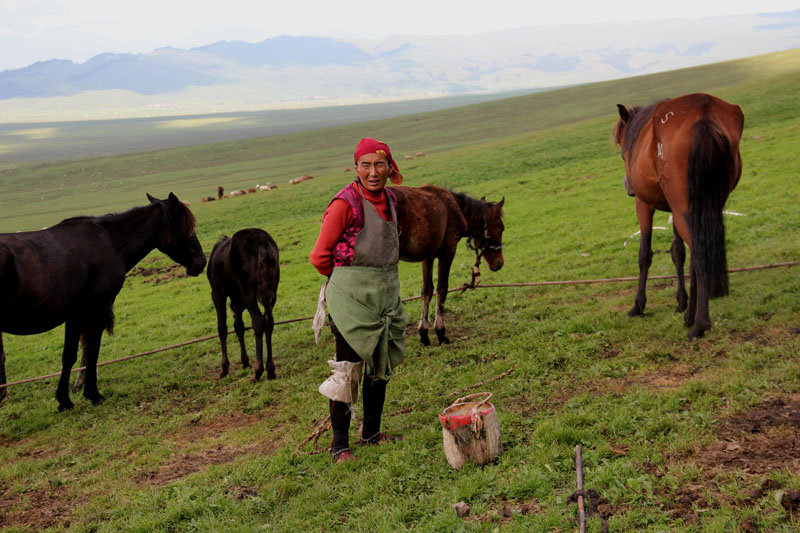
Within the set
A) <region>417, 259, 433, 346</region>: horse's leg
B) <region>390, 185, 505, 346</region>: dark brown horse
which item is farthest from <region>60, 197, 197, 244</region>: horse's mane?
<region>417, 259, 433, 346</region>: horse's leg

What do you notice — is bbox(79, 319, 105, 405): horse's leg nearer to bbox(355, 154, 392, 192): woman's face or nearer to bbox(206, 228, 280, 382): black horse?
bbox(206, 228, 280, 382): black horse

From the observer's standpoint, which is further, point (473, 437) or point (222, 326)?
point (222, 326)

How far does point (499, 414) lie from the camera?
621cm

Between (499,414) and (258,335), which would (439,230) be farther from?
(499,414)

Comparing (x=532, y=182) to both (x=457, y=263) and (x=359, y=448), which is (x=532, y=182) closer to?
(x=457, y=263)

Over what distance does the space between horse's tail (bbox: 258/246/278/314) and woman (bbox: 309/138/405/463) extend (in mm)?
3424

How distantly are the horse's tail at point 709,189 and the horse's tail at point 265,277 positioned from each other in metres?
5.46

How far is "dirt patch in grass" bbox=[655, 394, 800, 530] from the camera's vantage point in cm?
402

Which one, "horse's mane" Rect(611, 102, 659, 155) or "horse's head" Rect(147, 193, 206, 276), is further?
"horse's head" Rect(147, 193, 206, 276)

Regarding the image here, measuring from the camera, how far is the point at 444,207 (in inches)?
376

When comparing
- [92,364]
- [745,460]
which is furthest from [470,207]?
[745,460]

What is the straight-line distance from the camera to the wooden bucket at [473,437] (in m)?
5.16

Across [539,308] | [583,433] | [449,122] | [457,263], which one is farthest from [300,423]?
[449,122]

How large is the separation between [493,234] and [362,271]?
18.8ft
